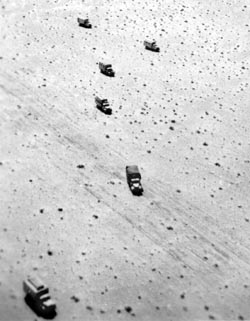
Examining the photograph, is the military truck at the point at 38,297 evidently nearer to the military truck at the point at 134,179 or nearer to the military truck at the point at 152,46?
the military truck at the point at 134,179

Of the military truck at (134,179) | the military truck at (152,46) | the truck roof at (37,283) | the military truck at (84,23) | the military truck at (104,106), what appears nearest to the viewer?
the truck roof at (37,283)

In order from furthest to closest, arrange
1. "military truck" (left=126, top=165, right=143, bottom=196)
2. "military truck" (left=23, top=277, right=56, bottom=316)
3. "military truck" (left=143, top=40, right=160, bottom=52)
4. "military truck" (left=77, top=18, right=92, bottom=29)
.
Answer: "military truck" (left=77, top=18, right=92, bottom=29) → "military truck" (left=143, top=40, right=160, bottom=52) → "military truck" (left=126, top=165, right=143, bottom=196) → "military truck" (left=23, top=277, right=56, bottom=316)

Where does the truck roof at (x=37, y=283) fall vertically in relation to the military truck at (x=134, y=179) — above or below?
below

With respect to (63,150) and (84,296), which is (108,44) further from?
(84,296)

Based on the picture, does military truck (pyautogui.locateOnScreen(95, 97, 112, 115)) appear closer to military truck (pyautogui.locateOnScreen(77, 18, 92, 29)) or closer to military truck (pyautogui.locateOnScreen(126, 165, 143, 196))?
military truck (pyautogui.locateOnScreen(126, 165, 143, 196))

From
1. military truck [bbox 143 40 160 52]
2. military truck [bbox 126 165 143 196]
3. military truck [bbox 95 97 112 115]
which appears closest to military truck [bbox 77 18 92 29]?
military truck [bbox 143 40 160 52]

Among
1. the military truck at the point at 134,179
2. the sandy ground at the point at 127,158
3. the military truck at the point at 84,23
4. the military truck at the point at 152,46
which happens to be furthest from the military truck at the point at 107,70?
the military truck at the point at 134,179
